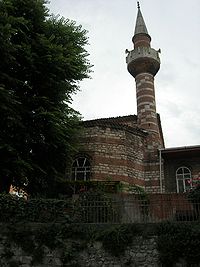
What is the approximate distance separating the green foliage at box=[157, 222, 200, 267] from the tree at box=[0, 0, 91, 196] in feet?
19.6

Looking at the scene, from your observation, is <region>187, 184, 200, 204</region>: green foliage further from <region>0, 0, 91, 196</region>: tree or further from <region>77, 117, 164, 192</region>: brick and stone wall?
<region>0, 0, 91, 196</region>: tree

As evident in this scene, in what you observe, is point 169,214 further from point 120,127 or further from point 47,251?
point 120,127

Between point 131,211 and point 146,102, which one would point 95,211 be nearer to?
point 131,211

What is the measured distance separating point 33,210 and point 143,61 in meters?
14.6

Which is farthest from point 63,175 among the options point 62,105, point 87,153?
point 62,105

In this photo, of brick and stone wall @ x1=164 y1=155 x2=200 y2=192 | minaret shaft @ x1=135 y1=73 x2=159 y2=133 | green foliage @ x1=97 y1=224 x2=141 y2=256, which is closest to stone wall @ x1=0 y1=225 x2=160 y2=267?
green foliage @ x1=97 y1=224 x2=141 y2=256

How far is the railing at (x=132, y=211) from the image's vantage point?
12141mm

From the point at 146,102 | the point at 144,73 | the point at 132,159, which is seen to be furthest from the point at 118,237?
the point at 144,73

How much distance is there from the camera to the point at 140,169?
62.2 feet

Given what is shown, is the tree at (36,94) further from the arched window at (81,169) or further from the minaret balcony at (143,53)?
the minaret balcony at (143,53)

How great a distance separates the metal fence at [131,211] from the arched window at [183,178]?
5.91m

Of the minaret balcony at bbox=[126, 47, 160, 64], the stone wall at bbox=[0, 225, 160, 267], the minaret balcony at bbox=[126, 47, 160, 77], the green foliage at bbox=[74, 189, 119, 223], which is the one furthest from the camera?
the minaret balcony at bbox=[126, 47, 160, 64]

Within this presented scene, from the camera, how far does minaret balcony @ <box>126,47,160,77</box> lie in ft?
76.3

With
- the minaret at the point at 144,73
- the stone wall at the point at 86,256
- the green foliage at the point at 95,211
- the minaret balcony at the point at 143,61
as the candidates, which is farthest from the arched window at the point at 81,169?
the minaret balcony at the point at 143,61
